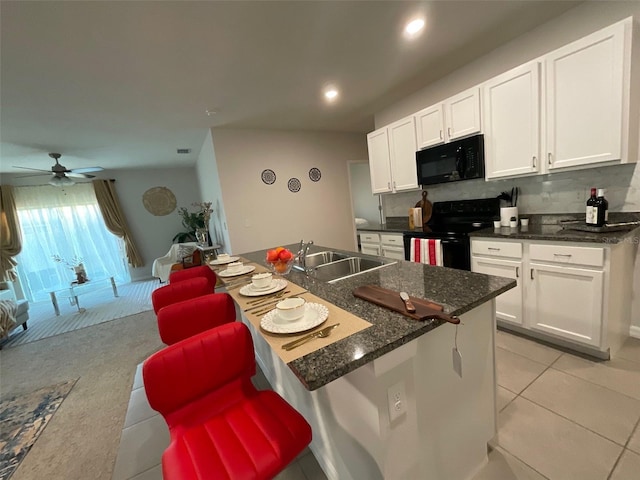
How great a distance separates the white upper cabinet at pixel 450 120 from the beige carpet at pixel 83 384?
3.69 metres

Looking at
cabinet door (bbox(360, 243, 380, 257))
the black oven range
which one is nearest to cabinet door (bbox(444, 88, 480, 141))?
the black oven range

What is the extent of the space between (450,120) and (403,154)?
2.25 ft

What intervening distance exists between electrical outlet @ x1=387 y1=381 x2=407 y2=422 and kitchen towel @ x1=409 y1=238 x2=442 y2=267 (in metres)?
1.95

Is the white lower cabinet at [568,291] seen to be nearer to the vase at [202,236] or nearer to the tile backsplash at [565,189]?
the tile backsplash at [565,189]

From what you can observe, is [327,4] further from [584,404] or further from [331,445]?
[584,404]

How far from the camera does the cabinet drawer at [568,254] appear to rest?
1.74 meters

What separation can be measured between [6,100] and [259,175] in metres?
2.58

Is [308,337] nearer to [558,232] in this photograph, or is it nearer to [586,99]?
[558,232]

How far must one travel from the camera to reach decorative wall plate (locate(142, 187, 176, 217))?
21.5ft

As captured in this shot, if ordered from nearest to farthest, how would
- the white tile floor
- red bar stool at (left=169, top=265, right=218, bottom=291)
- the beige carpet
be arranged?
the white tile floor
the beige carpet
red bar stool at (left=169, top=265, right=218, bottom=291)

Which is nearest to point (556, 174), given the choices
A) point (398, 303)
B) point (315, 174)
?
point (398, 303)

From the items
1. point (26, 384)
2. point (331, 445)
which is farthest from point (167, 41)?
point (26, 384)

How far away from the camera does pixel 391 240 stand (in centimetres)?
332

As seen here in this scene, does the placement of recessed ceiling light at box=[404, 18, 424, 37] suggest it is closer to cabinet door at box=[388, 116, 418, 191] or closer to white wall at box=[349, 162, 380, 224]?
cabinet door at box=[388, 116, 418, 191]
